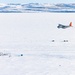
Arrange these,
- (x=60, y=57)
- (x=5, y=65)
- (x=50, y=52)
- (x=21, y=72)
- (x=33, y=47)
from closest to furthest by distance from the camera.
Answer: (x=21, y=72) → (x=5, y=65) → (x=60, y=57) → (x=50, y=52) → (x=33, y=47)

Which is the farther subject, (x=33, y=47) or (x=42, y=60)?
(x=33, y=47)

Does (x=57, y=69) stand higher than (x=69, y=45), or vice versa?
(x=69, y=45)

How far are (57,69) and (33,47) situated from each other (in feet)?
18.7

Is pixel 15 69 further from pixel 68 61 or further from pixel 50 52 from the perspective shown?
pixel 50 52

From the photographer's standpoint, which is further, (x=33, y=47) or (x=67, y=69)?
(x=33, y=47)

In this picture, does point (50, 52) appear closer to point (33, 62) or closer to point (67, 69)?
point (33, 62)

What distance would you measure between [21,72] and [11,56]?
3177 mm

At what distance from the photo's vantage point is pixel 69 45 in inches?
669

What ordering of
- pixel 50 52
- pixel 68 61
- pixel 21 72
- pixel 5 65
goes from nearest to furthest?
1. pixel 21 72
2. pixel 5 65
3. pixel 68 61
4. pixel 50 52

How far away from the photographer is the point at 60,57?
13.2 metres

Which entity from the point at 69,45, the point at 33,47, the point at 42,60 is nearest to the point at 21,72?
the point at 42,60

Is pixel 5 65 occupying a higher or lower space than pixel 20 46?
lower

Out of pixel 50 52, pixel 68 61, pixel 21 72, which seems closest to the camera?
pixel 21 72

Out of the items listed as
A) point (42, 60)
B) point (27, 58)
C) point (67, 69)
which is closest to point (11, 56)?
point (27, 58)
